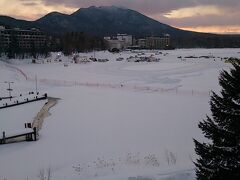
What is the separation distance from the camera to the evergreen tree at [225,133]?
744 cm

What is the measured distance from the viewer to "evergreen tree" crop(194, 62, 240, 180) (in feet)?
24.4

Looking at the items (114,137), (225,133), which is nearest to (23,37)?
(114,137)

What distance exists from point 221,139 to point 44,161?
13.3 m

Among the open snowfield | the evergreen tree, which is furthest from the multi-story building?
the evergreen tree

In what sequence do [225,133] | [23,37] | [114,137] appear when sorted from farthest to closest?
[23,37]
[114,137]
[225,133]

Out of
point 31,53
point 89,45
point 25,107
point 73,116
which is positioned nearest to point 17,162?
point 73,116

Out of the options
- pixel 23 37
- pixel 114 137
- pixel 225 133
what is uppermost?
pixel 23 37

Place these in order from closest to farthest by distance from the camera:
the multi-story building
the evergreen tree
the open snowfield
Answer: the evergreen tree
the open snowfield
the multi-story building

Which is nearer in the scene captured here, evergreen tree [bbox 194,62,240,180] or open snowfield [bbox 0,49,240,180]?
evergreen tree [bbox 194,62,240,180]

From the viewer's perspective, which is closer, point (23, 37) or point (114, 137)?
point (114, 137)

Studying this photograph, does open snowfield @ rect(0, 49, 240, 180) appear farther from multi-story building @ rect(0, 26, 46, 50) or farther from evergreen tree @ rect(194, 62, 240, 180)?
multi-story building @ rect(0, 26, 46, 50)

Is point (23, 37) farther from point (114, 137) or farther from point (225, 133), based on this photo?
point (225, 133)

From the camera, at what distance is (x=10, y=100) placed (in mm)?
40969

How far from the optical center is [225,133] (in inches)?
300
